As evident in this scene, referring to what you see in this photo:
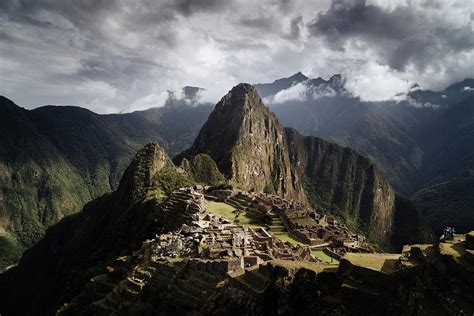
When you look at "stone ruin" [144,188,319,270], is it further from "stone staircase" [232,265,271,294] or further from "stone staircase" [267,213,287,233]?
"stone staircase" [267,213,287,233]

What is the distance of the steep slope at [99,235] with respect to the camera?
299 feet

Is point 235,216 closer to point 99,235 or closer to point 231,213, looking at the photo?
point 231,213

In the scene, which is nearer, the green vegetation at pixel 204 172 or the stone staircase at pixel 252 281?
the stone staircase at pixel 252 281

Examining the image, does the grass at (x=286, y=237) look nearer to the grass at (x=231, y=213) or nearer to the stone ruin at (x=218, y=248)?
the grass at (x=231, y=213)

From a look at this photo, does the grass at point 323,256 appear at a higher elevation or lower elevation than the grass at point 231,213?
lower

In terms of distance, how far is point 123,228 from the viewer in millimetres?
99875

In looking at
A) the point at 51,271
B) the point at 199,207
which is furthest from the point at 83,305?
the point at 51,271

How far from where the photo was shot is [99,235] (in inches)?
5094

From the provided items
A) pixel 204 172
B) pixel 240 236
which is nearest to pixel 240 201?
pixel 240 236

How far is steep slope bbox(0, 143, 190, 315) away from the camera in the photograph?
91.1 m

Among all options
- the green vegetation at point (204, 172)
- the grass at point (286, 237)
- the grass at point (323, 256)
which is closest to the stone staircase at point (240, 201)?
the grass at point (286, 237)

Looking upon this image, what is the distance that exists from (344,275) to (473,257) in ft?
26.1

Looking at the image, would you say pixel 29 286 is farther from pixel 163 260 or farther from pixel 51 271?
pixel 163 260

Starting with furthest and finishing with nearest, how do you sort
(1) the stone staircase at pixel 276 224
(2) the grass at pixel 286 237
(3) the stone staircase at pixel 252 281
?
(1) the stone staircase at pixel 276 224 → (2) the grass at pixel 286 237 → (3) the stone staircase at pixel 252 281
